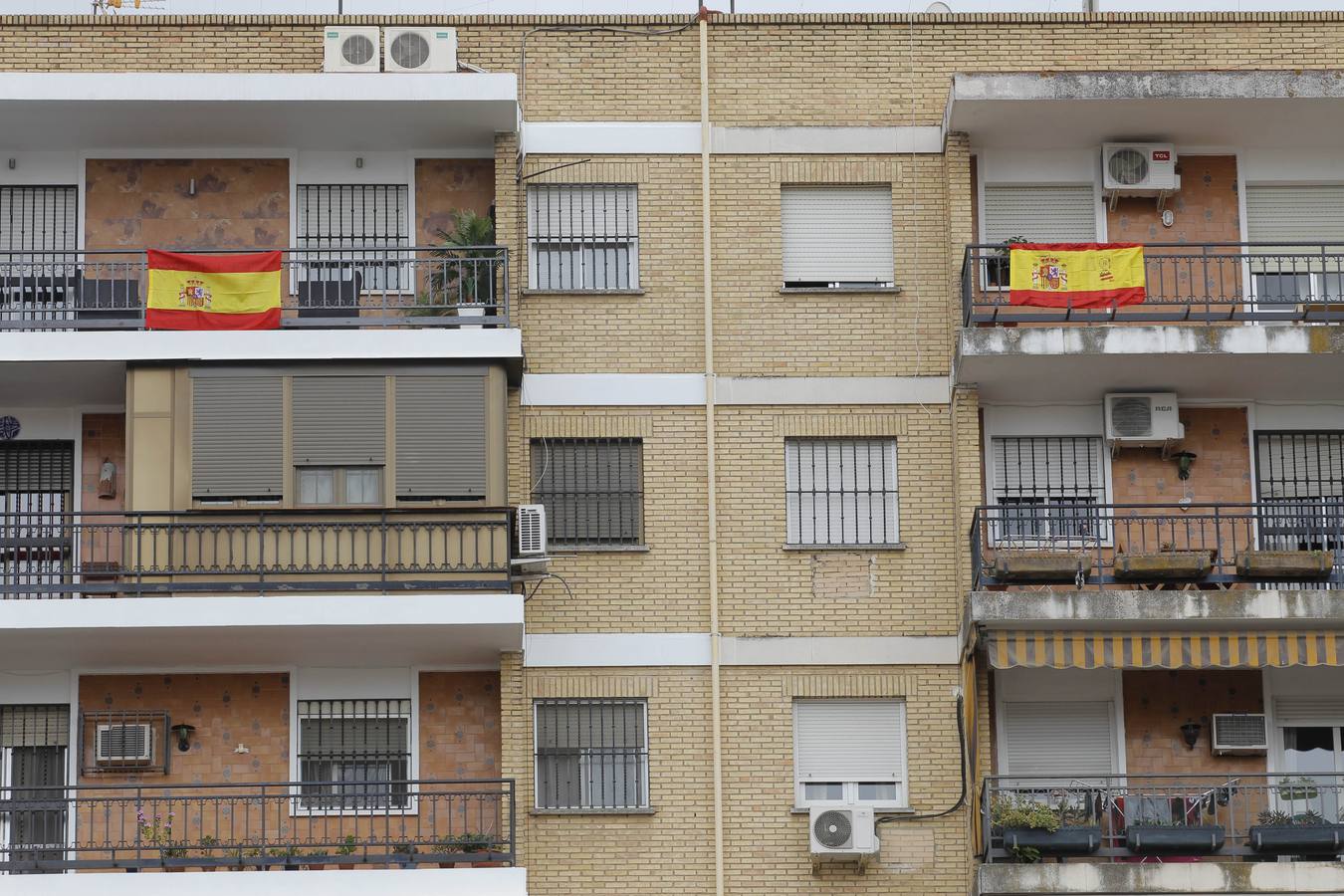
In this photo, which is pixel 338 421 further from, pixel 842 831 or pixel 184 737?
pixel 842 831

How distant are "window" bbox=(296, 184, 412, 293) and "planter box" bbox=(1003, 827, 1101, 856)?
351 inches

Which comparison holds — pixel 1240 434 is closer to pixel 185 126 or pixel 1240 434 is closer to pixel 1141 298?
pixel 1141 298

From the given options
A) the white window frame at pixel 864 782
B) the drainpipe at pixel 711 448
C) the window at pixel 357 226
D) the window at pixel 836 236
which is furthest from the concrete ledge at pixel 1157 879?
the window at pixel 357 226

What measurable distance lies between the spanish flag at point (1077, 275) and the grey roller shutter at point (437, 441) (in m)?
5.90

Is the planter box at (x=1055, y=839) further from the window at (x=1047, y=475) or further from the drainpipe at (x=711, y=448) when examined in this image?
the window at (x=1047, y=475)

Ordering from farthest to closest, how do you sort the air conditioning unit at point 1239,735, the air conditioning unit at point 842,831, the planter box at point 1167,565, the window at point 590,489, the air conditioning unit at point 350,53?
the air conditioning unit at point 350,53 < the window at point 590,489 < the air conditioning unit at point 1239,735 < the air conditioning unit at point 842,831 < the planter box at point 1167,565

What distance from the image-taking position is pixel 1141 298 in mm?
25375

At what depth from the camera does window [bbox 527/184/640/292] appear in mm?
26203

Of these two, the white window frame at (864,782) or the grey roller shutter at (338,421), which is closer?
the grey roller shutter at (338,421)

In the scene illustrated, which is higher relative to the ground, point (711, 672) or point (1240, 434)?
point (1240, 434)

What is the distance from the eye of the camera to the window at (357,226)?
2638 centimetres

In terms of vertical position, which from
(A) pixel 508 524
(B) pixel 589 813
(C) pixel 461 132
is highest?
(C) pixel 461 132

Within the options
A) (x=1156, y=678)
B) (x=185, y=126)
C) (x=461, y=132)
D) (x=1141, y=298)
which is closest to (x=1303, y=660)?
(x=1156, y=678)

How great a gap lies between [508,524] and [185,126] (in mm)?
5888
